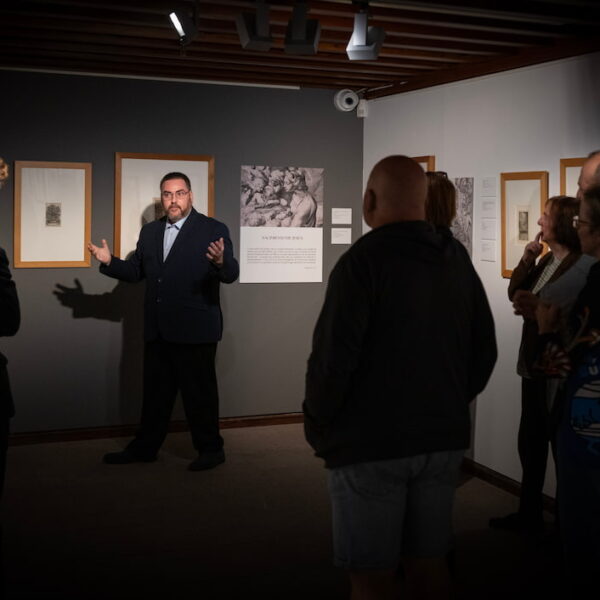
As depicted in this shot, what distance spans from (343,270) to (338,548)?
2.70 ft

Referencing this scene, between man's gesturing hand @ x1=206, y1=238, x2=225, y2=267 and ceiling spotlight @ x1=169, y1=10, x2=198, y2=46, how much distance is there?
1371 millimetres

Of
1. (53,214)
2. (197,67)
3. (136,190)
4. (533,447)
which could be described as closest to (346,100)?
(197,67)

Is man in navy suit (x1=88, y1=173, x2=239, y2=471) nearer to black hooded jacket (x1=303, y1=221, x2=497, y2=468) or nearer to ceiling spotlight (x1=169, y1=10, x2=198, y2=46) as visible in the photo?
ceiling spotlight (x1=169, y1=10, x2=198, y2=46)

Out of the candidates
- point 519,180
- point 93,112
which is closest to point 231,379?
point 93,112

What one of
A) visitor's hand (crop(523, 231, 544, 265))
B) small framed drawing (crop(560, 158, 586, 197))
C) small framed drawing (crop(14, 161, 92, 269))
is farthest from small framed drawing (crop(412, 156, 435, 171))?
small framed drawing (crop(14, 161, 92, 269))

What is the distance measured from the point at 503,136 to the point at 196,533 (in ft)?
9.82

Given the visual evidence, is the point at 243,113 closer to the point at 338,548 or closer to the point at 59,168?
the point at 59,168

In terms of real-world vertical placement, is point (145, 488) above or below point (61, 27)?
below

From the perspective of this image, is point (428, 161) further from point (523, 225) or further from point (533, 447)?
point (533, 447)

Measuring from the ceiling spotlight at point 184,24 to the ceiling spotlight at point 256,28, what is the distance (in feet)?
0.77

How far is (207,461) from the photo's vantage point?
221 inches

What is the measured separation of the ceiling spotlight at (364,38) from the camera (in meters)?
4.16

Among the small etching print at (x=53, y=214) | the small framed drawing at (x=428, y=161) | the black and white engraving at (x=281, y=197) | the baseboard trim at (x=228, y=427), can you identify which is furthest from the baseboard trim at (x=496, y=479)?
the small etching print at (x=53, y=214)

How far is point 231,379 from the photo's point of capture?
682 centimetres
